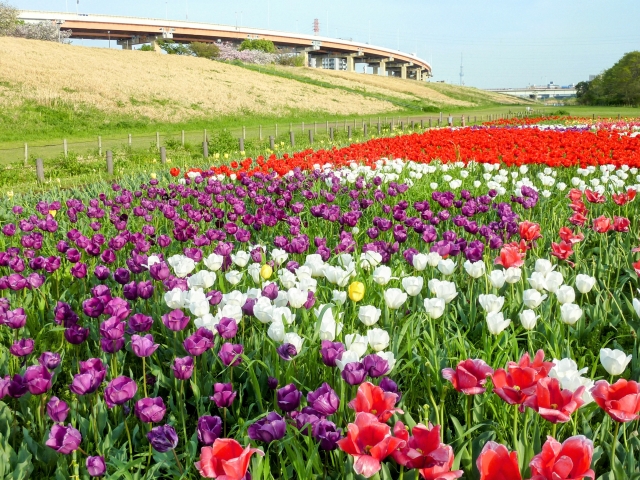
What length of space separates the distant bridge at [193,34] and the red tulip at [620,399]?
319 feet

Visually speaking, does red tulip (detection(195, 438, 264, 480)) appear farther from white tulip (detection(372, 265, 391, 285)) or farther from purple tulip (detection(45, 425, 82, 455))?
white tulip (detection(372, 265, 391, 285))

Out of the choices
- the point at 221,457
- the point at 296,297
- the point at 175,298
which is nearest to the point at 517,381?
the point at 221,457

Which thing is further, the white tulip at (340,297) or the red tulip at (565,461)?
the white tulip at (340,297)

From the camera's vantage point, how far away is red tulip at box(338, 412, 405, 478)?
158cm

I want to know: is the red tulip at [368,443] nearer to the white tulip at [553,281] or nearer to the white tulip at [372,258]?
the white tulip at [553,281]

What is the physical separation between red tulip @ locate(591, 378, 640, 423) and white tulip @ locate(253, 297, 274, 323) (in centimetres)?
162

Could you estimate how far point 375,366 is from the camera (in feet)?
7.51

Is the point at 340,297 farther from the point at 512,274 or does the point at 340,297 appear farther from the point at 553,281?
the point at 553,281

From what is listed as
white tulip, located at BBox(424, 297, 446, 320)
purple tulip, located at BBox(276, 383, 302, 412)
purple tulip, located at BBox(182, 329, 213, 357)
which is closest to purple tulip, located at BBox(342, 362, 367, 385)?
purple tulip, located at BBox(276, 383, 302, 412)

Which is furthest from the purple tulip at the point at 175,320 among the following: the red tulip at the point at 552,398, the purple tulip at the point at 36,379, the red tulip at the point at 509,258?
the red tulip at the point at 509,258

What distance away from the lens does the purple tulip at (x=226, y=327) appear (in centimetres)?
281

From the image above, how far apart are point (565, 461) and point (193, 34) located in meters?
104

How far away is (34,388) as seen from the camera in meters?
2.45

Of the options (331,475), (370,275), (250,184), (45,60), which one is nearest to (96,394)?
(331,475)
